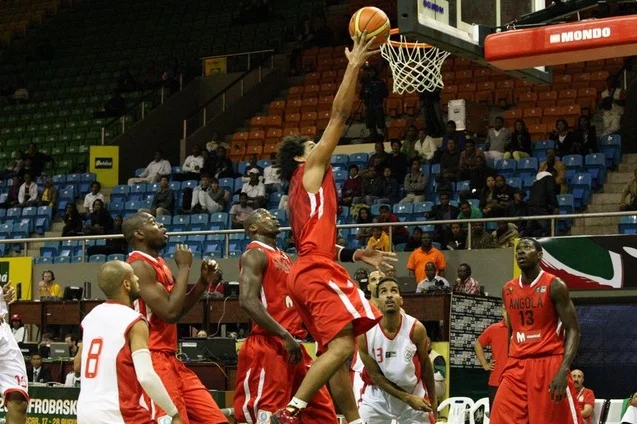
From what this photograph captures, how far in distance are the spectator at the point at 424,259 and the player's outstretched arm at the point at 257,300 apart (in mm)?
9371

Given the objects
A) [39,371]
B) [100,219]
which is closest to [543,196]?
[39,371]

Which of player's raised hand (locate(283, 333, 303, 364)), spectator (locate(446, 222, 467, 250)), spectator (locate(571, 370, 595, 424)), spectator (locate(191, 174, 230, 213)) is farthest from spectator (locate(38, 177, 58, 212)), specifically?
player's raised hand (locate(283, 333, 303, 364))

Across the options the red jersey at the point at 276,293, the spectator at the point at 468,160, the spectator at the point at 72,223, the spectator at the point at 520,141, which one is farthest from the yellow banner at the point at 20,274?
the red jersey at the point at 276,293

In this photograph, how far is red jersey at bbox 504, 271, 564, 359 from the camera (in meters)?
9.57

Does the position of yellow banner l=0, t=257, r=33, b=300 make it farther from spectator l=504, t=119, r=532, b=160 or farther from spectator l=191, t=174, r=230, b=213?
spectator l=504, t=119, r=532, b=160

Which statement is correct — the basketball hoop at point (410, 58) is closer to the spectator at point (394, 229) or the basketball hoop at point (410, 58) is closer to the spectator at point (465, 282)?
the spectator at point (465, 282)

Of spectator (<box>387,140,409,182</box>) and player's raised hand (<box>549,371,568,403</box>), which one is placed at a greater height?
spectator (<box>387,140,409,182</box>)

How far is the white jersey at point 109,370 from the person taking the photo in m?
6.75

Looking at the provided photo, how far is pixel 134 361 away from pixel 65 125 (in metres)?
23.5

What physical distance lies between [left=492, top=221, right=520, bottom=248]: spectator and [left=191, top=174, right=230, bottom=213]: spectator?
6.55 m

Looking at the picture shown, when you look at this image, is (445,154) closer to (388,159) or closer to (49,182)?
(388,159)

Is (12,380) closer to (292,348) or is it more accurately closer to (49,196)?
(292,348)

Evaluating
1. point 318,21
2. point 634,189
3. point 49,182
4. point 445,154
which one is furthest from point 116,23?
point 634,189

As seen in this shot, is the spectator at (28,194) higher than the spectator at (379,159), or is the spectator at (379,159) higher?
the spectator at (379,159)
